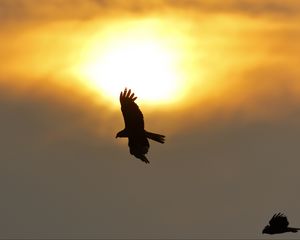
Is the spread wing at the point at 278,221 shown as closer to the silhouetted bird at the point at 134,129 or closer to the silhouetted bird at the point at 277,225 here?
the silhouetted bird at the point at 277,225

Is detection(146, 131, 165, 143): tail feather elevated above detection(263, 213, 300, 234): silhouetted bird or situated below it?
above

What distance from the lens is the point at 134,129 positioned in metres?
31.6

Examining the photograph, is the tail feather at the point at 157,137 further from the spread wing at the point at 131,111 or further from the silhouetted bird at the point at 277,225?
the silhouetted bird at the point at 277,225

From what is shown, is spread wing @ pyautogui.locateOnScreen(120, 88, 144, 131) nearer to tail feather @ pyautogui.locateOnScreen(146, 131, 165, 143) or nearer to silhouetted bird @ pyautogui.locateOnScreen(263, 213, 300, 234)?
tail feather @ pyautogui.locateOnScreen(146, 131, 165, 143)

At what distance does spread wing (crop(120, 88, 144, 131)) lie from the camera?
31.0m

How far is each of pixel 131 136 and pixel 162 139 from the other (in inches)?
102

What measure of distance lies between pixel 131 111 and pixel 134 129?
1071mm

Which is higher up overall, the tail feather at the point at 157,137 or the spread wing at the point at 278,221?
the tail feather at the point at 157,137

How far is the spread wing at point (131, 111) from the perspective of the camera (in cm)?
3105

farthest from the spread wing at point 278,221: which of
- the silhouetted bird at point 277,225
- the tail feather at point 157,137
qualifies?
the tail feather at point 157,137

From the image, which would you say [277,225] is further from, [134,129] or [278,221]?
[134,129]

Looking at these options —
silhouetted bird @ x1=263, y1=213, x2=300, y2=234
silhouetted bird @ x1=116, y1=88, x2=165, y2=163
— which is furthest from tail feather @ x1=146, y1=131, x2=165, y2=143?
silhouetted bird @ x1=263, y1=213, x2=300, y2=234

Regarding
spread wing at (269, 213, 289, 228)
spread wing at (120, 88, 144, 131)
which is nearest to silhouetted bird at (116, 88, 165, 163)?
spread wing at (120, 88, 144, 131)

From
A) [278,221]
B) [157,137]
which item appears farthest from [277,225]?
[157,137]
